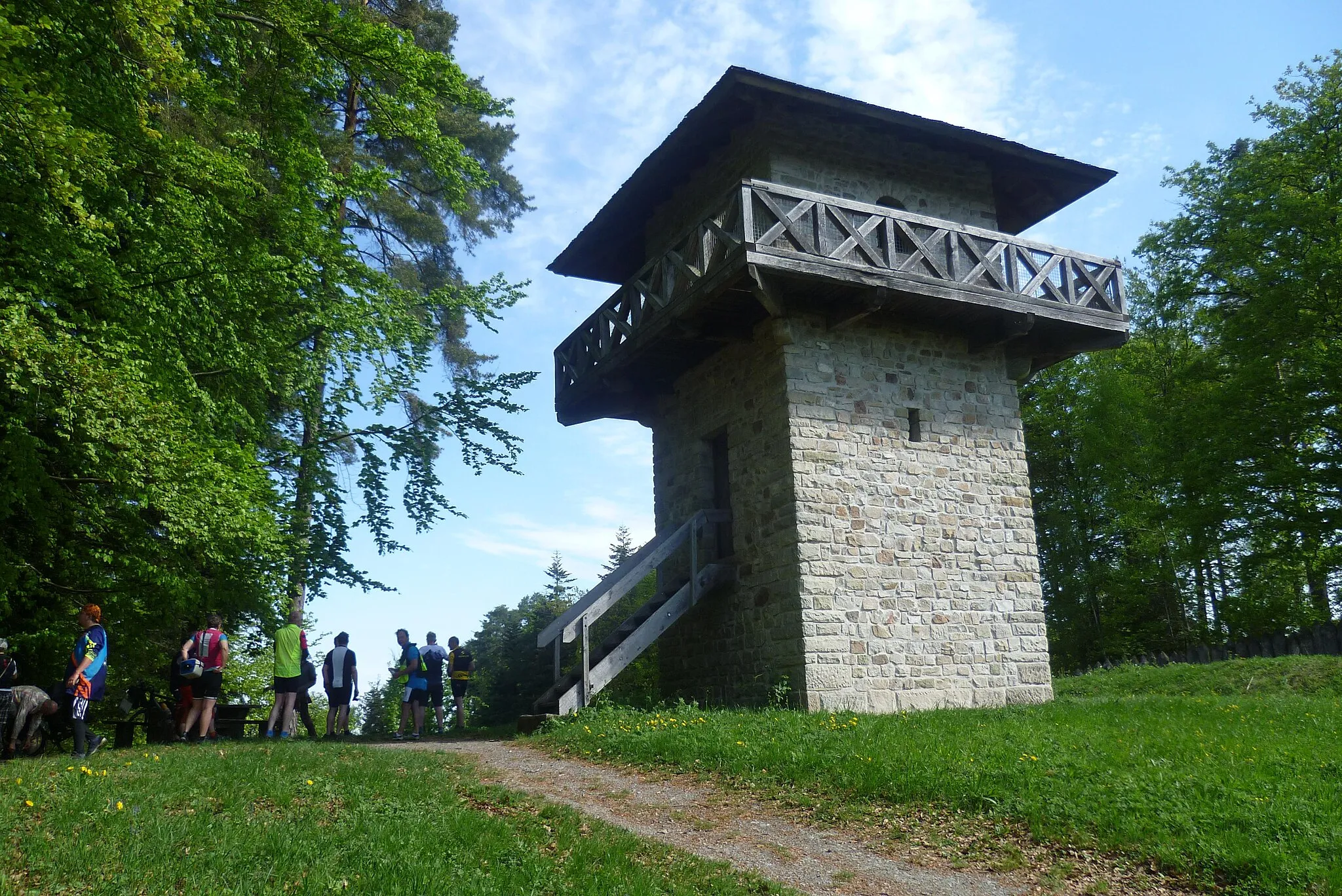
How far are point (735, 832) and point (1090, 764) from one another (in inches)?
108

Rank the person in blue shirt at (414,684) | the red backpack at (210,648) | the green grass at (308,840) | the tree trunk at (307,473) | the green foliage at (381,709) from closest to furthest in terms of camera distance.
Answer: the green grass at (308,840) < the red backpack at (210,648) < the person in blue shirt at (414,684) < the tree trunk at (307,473) < the green foliage at (381,709)

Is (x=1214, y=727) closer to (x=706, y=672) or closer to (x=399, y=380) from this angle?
(x=706, y=672)

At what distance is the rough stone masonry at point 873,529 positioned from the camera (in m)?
11.3

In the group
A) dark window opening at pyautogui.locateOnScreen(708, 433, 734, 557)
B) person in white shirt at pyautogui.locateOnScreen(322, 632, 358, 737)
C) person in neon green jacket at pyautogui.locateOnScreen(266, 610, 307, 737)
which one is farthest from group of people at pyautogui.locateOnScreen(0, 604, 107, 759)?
dark window opening at pyautogui.locateOnScreen(708, 433, 734, 557)

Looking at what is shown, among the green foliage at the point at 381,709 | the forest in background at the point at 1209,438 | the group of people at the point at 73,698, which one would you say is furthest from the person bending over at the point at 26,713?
the green foliage at the point at 381,709

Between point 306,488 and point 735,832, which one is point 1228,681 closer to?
point 735,832

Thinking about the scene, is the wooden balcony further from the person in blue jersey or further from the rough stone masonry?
the person in blue jersey

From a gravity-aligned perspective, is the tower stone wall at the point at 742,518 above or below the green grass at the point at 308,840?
above

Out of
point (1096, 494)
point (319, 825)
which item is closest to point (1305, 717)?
point (319, 825)

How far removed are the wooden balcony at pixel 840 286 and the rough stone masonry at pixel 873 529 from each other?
0.46 meters

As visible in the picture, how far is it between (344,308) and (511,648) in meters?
8.99

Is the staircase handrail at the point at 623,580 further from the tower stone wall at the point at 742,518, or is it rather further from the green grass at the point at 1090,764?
the green grass at the point at 1090,764

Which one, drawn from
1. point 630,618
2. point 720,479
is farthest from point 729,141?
point 630,618

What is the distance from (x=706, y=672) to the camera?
43.2 feet
